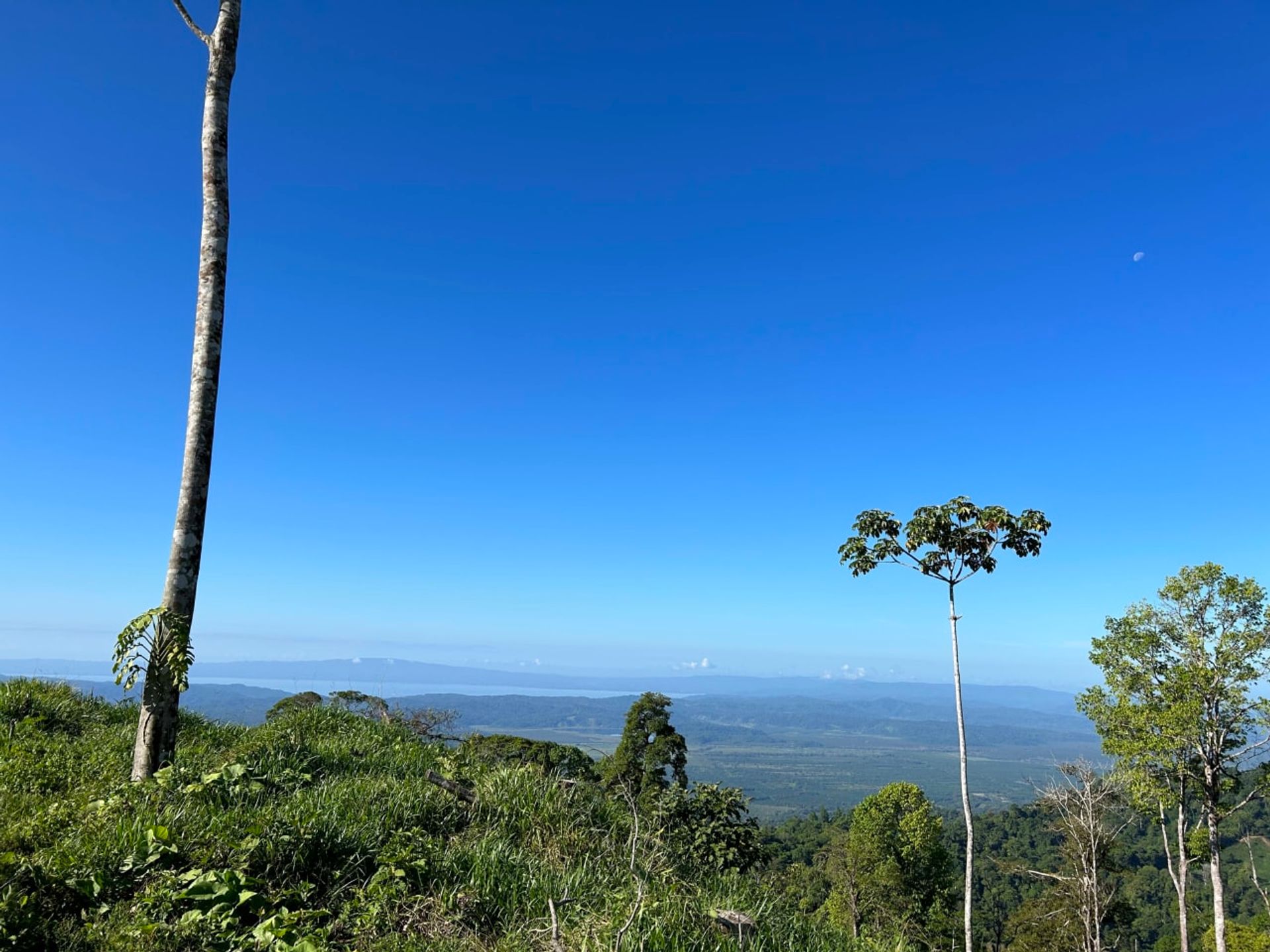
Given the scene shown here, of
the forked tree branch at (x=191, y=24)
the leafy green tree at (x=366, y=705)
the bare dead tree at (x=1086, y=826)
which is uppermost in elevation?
the forked tree branch at (x=191, y=24)

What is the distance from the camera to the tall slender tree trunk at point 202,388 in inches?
241

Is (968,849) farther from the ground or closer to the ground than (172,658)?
closer to the ground

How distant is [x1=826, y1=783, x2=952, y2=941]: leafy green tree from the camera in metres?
47.3

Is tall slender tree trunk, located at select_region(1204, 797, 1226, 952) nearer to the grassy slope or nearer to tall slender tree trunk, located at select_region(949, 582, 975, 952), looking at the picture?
tall slender tree trunk, located at select_region(949, 582, 975, 952)

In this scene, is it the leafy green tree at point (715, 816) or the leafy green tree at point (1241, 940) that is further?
the leafy green tree at point (1241, 940)

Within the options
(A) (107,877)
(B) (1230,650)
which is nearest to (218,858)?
(A) (107,877)

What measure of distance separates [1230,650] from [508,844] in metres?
27.4

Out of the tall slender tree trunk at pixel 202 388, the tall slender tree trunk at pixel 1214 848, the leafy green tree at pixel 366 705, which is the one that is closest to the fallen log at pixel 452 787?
the tall slender tree trunk at pixel 202 388

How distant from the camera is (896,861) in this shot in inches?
1896

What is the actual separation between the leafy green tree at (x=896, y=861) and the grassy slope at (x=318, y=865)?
160 ft

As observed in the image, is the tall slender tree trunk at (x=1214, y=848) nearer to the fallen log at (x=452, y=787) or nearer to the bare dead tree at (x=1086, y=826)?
the bare dead tree at (x=1086, y=826)

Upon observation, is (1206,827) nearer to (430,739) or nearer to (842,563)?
(842,563)

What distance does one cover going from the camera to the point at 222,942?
3656mm

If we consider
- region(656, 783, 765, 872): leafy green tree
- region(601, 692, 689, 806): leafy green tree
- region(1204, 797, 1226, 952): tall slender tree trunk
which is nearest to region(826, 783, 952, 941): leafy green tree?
region(601, 692, 689, 806): leafy green tree
